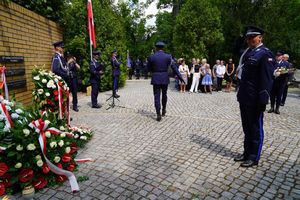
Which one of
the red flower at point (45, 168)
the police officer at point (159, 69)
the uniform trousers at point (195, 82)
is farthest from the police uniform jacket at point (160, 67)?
the uniform trousers at point (195, 82)

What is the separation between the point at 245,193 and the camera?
127 inches

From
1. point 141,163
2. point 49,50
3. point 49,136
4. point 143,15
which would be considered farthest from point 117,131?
point 143,15

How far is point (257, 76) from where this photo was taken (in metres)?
3.80

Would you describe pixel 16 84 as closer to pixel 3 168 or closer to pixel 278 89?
pixel 3 168

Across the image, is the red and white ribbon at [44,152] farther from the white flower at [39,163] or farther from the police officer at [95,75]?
the police officer at [95,75]

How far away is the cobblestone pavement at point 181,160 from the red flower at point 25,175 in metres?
0.25

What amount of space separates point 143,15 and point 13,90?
934 inches

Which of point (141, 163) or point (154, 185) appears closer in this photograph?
point (154, 185)

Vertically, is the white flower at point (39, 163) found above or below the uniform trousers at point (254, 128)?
below

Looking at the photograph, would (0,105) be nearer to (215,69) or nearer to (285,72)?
(285,72)

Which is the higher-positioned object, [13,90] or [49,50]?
[49,50]

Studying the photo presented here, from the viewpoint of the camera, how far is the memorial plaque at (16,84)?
6.14m

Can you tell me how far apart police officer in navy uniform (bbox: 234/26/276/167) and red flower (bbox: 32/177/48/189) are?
2911mm

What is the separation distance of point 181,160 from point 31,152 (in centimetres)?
226
